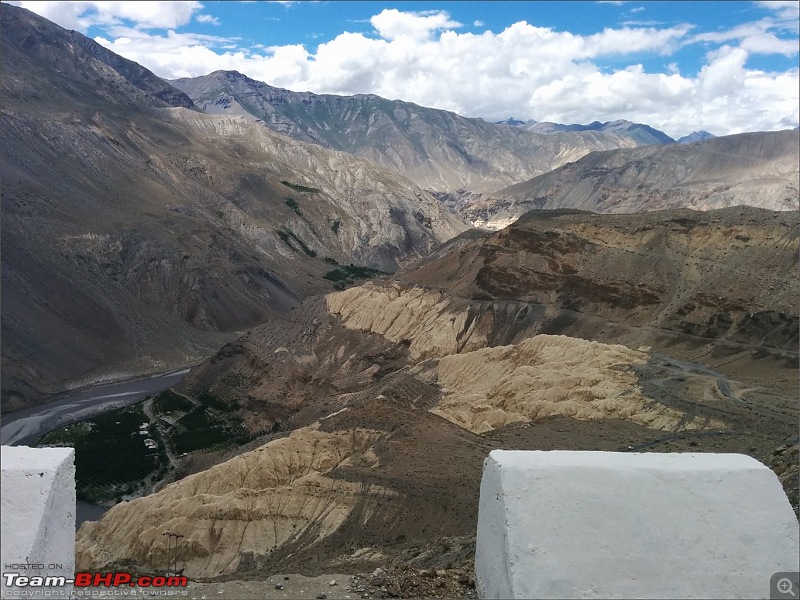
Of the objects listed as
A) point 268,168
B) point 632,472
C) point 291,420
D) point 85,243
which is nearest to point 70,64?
point 268,168

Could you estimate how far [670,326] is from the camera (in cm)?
3897

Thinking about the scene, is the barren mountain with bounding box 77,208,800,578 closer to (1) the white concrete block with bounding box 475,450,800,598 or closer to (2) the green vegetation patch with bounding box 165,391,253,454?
(2) the green vegetation patch with bounding box 165,391,253,454

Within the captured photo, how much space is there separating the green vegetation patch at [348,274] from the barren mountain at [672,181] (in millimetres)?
59597

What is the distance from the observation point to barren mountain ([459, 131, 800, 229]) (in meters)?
122

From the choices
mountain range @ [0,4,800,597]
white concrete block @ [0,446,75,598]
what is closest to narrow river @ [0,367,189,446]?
mountain range @ [0,4,800,597]

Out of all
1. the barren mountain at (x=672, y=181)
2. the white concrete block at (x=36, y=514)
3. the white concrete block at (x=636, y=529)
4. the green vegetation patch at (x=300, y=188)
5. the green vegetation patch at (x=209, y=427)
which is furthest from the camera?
the barren mountain at (x=672, y=181)

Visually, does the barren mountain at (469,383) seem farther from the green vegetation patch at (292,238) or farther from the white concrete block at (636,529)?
the green vegetation patch at (292,238)

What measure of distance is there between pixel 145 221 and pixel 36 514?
231 feet

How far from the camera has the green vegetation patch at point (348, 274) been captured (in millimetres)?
86250

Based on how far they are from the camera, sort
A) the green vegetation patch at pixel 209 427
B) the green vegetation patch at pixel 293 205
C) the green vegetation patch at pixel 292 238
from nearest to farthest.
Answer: the green vegetation patch at pixel 209 427
the green vegetation patch at pixel 292 238
the green vegetation patch at pixel 293 205

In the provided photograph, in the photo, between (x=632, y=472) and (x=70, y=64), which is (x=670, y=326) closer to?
(x=632, y=472)

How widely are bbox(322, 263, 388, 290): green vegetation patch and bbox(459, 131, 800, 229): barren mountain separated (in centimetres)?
5960

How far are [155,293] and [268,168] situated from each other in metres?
53.9

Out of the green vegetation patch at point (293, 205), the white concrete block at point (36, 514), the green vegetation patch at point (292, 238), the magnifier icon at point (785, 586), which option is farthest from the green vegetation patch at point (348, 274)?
the magnifier icon at point (785, 586)
